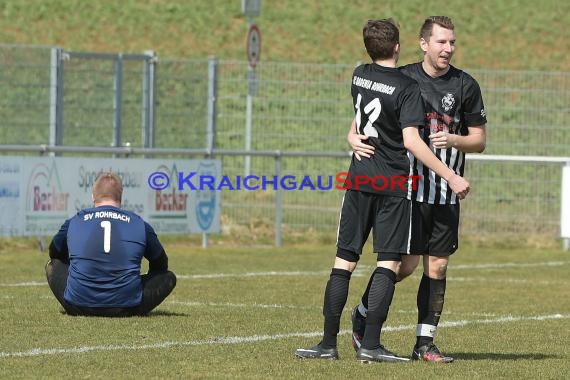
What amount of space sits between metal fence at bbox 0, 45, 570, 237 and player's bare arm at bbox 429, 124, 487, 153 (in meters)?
10.8

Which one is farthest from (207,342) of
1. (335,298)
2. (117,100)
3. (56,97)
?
(117,100)

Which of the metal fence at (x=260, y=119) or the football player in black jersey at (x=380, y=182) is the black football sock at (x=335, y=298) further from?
the metal fence at (x=260, y=119)

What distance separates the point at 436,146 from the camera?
9445mm

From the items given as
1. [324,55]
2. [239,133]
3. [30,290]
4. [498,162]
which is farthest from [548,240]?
[324,55]

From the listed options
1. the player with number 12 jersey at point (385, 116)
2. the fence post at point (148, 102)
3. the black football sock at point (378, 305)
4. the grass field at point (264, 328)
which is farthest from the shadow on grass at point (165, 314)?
the fence post at point (148, 102)

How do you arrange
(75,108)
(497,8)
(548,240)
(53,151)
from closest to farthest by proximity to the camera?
(53,151)
(75,108)
(548,240)
(497,8)

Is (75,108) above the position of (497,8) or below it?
below

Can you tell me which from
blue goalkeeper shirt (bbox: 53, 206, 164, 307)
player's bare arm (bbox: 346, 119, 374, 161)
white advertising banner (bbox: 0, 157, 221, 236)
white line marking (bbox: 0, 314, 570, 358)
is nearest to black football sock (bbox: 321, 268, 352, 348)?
player's bare arm (bbox: 346, 119, 374, 161)

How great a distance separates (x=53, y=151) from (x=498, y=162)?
6742 millimetres

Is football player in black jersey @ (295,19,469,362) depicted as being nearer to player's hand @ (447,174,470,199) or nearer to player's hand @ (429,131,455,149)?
player's hand @ (447,174,470,199)

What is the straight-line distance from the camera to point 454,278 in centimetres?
1666

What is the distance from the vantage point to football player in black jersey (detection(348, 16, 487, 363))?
955 centimetres

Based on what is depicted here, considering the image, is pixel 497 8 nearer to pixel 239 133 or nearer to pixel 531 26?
pixel 531 26

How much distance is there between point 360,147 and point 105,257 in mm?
2709
